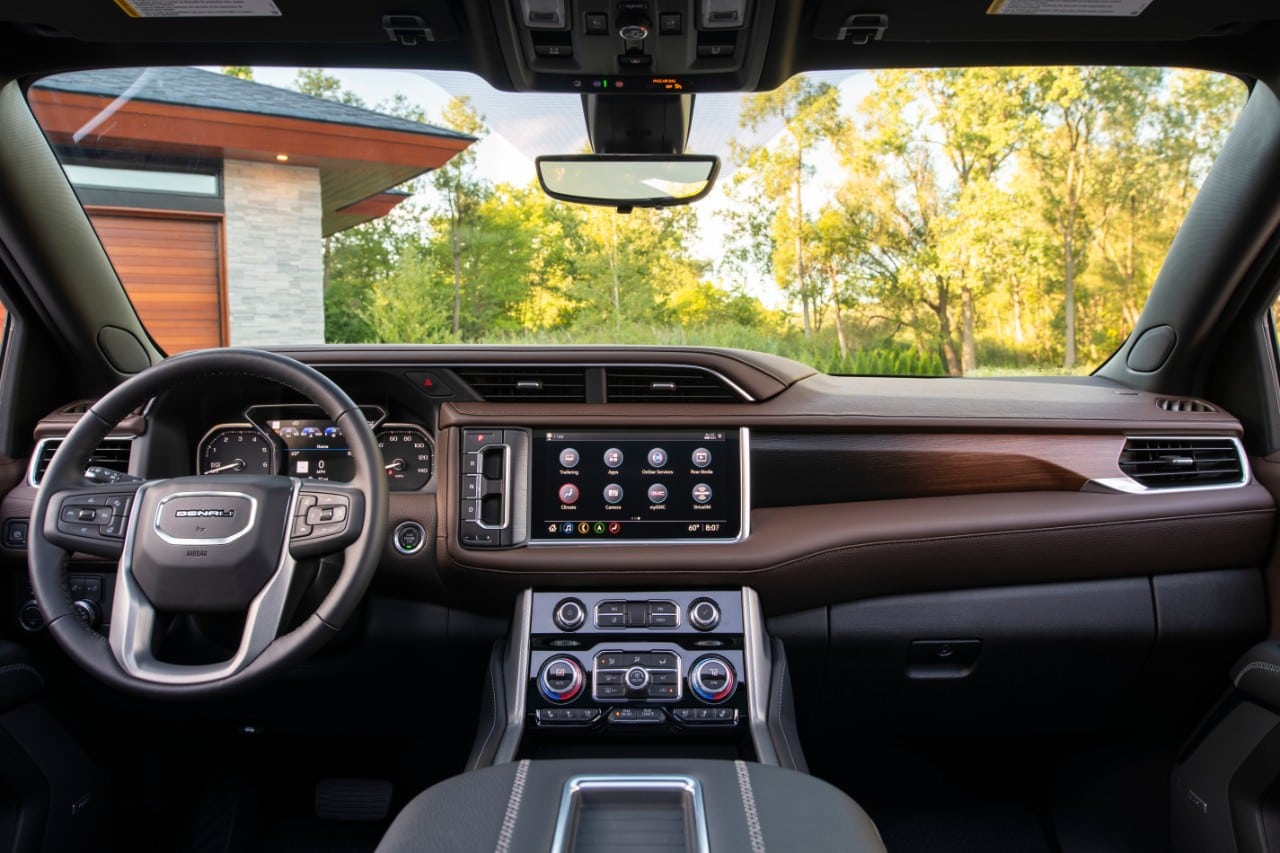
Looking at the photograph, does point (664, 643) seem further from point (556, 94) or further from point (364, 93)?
point (364, 93)

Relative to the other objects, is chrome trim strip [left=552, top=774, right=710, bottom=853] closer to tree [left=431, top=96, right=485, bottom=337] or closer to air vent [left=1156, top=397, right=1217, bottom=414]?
tree [left=431, top=96, right=485, bottom=337]

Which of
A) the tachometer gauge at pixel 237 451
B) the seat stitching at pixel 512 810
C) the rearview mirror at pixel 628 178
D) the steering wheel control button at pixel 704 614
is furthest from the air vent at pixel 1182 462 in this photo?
the tachometer gauge at pixel 237 451

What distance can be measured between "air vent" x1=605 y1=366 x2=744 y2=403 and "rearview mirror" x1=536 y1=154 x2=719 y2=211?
1.75 feet

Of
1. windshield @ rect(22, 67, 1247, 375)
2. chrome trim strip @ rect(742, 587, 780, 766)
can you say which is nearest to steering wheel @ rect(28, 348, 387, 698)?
windshield @ rect(22, 67, 1247, 375)

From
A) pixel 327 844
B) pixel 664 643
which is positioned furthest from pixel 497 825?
pixel 327 844

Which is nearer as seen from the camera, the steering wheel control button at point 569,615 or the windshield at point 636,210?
the steering wheel control button at point 569,615

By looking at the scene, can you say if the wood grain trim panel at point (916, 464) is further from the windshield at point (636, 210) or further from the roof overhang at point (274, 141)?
the roof overhang at point (274, 141)

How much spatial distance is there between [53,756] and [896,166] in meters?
2.91

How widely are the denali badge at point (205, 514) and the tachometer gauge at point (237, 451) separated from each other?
0.60 metres

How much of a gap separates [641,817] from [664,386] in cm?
115

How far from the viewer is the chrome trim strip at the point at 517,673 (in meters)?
2.08

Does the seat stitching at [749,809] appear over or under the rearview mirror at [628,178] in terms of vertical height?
under

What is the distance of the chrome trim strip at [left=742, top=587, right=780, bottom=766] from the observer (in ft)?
6.87

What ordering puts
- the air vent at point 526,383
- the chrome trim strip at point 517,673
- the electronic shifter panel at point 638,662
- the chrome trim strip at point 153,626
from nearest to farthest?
the chrome trim strip at point 153,626 → the chrome trim strip at point 517,673 → the electronic shifter panel at point 638,662 → the air vent at point 526,383
